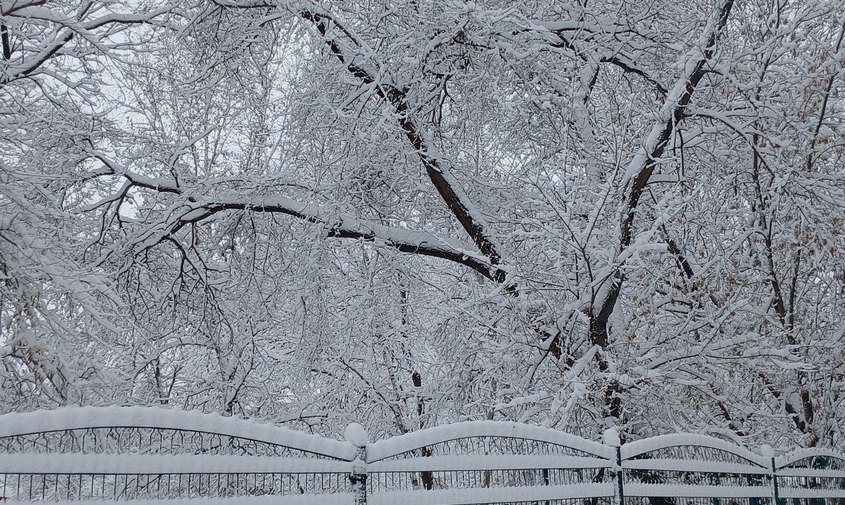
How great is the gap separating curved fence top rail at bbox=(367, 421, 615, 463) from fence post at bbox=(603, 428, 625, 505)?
0.17 feet

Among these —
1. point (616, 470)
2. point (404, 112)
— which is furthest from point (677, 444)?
point (404, 112)

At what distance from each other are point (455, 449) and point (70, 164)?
6.49 meters

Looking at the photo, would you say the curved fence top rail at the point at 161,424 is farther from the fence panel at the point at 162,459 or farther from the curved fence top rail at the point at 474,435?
the curved fence top rail at the point at 474,435

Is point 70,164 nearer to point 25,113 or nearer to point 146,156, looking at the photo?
point 146,156

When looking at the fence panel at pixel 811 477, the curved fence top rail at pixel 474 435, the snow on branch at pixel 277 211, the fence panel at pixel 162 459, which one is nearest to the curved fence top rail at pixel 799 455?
the fence panel at pixel 811 477

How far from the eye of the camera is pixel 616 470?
5617mm

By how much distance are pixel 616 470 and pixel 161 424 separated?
3.48 m

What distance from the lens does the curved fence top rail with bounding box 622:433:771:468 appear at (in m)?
5.83

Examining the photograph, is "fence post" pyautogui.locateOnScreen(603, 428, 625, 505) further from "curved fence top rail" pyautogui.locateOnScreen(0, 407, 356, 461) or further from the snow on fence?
"curved fence top rail" pyautogui.locateOnScreen(0, 407, 356, 461)

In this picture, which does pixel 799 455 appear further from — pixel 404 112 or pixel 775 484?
pixel 404 112

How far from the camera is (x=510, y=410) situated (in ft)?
26.2

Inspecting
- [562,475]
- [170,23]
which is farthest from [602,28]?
[562,475]

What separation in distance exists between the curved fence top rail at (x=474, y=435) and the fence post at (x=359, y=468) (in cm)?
7

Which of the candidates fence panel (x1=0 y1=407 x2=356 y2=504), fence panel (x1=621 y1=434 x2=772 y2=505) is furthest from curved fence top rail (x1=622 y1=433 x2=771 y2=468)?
fence panel (x1=0 y1=407 x2=356 y2=504)
